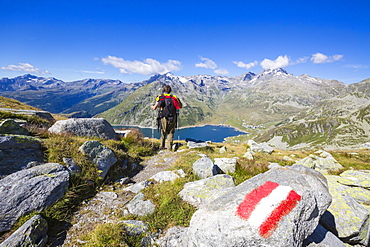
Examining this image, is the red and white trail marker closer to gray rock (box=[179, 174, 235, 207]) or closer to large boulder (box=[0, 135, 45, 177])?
gray rock (box=[179, 174, 235, 207])

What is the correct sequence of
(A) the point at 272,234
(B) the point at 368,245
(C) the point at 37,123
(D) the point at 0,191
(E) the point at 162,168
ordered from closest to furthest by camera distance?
1. (A) the point at 272,234
2. (D) the point at 0,191
3. (B) the point at 368,245
4. (E) the point at 162,168
5. (C) the point at 37,123

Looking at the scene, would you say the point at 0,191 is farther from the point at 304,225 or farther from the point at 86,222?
the point at 304,225

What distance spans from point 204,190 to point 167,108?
8960 mm

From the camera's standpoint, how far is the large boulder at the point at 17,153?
609 centimetres

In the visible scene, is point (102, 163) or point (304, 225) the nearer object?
point (304, 225)

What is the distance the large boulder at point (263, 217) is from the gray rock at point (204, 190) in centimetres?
235

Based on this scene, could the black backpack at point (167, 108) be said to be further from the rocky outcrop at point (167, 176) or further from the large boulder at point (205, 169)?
the rocky outcrop at point (167, 176)

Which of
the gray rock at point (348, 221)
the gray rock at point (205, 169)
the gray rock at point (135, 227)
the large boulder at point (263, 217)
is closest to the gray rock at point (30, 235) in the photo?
the gray rock at point (135, 227)

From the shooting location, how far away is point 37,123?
41.9ft

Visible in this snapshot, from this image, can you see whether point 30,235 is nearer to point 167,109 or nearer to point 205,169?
point 205,169

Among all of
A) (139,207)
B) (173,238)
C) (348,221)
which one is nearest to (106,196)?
(139,207)

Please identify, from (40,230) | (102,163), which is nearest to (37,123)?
(102,163)

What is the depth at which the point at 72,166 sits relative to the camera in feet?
23.8

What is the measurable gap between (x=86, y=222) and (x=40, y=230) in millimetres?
1263
